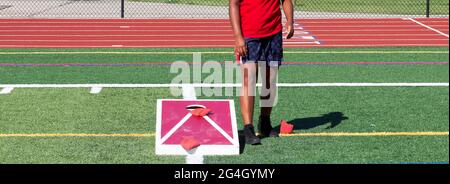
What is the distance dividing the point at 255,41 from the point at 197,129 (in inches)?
31.7

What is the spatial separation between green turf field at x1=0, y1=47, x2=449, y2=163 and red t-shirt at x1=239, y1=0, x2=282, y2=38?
87cm

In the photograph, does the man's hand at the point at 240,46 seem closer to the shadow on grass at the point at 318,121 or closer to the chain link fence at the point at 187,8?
the shadow on grass at the point at 318,121

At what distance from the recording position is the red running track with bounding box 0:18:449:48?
1573 centimetres

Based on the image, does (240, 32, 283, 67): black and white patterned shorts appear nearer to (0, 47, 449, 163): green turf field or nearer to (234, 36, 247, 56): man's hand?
(234, 36, 247, 56): man's hand

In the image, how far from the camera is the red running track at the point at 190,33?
1573 cm

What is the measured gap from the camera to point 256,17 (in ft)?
22.8

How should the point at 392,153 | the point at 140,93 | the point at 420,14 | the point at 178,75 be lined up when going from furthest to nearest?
the point at 420,14
the point at 178,75
the point at 140,93
the point at 392,153

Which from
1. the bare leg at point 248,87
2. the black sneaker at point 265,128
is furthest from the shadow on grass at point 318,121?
the bare leg at point 248,87

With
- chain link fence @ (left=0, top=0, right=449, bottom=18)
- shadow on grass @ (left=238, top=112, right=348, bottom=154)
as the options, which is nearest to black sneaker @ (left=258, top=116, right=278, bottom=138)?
shadow on grass @ (left=238, top=112, right=348, bottom=154)
